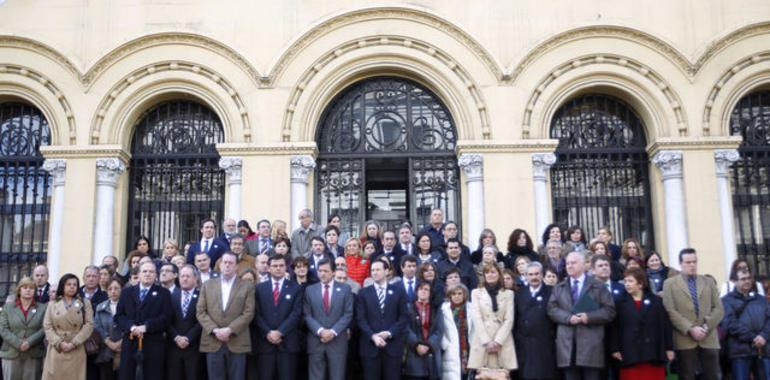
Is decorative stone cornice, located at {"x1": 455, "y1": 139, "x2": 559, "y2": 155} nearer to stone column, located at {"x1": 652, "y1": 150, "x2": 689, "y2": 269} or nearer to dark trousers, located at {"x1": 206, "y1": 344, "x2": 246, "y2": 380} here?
stone column, located at {"x1": 652, "y1": 150, "x2": 689, "y2": 269}

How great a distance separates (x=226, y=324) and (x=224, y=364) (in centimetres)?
47

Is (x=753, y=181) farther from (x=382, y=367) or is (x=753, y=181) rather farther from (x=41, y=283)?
(x=41, y=283)

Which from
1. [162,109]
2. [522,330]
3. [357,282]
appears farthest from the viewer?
[162,109]

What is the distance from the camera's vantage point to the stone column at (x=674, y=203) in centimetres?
1336

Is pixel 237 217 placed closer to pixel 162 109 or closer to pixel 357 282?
pixel 162 109

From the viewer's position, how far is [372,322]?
827 cm

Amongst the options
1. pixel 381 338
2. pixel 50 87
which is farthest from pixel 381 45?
pixel 381 338

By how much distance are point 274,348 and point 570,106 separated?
8542 mm

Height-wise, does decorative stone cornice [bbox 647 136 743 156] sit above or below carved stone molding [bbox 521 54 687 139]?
below

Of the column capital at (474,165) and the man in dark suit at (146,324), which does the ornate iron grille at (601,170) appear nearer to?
the column capital at (474,165)

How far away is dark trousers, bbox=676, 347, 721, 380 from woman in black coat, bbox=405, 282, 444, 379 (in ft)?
9.14

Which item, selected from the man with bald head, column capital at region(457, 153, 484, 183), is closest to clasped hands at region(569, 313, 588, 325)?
column capital at region(457, 153, 484, 183)

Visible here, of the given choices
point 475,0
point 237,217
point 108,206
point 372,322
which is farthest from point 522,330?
point 108,206

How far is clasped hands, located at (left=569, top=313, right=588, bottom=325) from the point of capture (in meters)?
7.72
